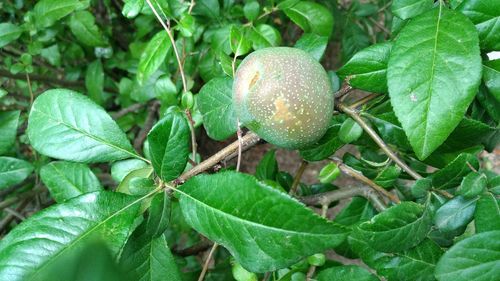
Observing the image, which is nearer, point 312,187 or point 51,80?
point 312,187

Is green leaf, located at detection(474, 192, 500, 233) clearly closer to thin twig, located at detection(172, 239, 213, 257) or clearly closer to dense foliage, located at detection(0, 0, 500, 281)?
dense foliage, located at detection(0, 0, 500, 281)

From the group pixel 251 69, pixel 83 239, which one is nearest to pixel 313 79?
pixel 251 69

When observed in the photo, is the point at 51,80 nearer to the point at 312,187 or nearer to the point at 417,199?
the point at 312,187

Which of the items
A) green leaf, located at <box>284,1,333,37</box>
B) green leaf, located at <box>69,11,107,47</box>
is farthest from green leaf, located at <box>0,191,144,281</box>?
green leaf, located at <box>69,11,107,47</box>

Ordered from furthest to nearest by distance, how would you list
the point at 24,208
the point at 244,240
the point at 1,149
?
the point at 24,208 → the point at 1,149 → the point at 244,240

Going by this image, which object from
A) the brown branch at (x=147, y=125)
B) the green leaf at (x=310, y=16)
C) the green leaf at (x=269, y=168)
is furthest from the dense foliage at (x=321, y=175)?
the brown branch at (x=147, y=125)
